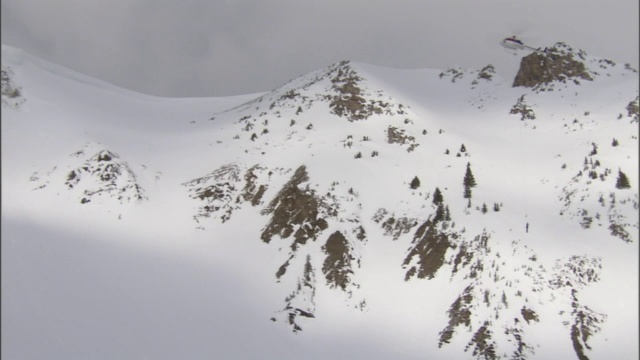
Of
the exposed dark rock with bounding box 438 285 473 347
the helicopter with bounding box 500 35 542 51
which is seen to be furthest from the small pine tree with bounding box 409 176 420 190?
the helicopter with bounding box 500 35 542 51

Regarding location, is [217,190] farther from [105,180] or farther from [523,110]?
[523,110]

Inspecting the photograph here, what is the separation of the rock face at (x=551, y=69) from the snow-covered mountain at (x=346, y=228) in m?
6.07

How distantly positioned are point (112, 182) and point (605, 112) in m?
60.0

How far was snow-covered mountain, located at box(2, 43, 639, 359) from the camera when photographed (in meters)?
33.8

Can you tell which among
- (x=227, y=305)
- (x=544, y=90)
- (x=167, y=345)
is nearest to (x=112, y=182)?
(x=227, y=305)

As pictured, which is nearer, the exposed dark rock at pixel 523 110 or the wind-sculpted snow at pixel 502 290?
the wind-sculpted snow at pixel 502 290

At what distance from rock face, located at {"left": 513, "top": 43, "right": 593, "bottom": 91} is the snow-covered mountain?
6067 mm

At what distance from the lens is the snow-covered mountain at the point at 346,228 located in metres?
33.8

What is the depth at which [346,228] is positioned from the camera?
49.2 metres

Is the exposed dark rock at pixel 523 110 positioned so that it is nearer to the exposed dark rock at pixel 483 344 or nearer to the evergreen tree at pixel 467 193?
the evergreen tree at pixel 467 193

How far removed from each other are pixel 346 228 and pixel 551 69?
172 feet

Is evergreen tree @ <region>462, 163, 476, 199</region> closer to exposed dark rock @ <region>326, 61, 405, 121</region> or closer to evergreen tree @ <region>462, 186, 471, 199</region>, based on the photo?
evergreen tree @ <region>462, 186, 471, 199</region>

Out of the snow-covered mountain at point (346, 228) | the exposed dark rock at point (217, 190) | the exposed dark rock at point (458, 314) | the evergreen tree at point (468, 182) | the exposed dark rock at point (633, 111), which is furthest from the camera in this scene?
the exposed dark rock at point (633, 111)

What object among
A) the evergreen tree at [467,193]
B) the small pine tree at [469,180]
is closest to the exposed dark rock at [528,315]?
the evergreen tree at [467,193]
